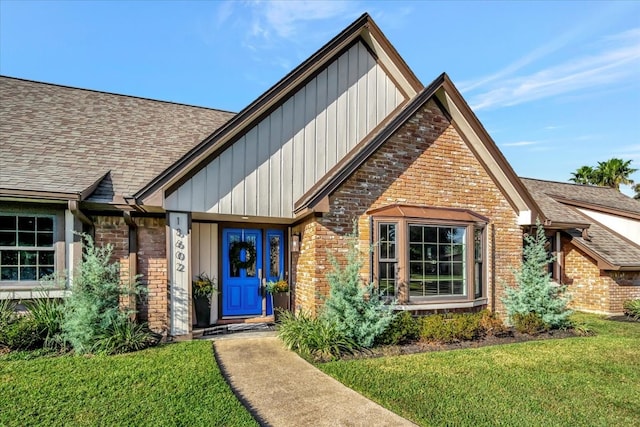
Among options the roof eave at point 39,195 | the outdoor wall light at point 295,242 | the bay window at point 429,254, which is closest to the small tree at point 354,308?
the bay window at point 429,254

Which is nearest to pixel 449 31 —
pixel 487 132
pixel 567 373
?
pixel 487 132

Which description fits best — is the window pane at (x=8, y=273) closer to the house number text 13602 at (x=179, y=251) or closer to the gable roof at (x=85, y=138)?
the gable roof at (x=85, y=138)

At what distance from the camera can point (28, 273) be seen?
7578 mm

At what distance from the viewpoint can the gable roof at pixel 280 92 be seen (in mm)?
7398

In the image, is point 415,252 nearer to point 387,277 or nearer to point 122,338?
point 387,277

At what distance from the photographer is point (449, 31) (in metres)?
10.1

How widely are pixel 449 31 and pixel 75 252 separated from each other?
10808 mm

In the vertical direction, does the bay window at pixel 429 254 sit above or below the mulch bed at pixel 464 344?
above

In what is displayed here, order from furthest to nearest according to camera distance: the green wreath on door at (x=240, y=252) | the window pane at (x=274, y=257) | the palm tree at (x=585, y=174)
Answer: the palm tree at (x=585, y=174) < the window pane at (x=274, y=257) < the green wreath on door at (x=240, y=252)

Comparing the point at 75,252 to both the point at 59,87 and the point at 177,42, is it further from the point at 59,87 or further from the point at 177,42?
→ the point at 177,42

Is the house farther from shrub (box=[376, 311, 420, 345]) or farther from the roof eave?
shrub (box=[376, 311, 420, 345])

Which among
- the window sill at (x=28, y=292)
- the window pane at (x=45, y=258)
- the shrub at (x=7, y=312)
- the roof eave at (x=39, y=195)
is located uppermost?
the roof eave at (x=39, y=195)

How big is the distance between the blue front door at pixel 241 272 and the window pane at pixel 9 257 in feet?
14.2

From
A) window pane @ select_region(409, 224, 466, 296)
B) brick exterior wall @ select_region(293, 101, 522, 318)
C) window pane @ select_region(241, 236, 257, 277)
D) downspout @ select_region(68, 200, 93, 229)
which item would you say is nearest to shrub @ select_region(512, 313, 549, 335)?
brick exterior wall @ select_region(293, 101, 522, 318)
